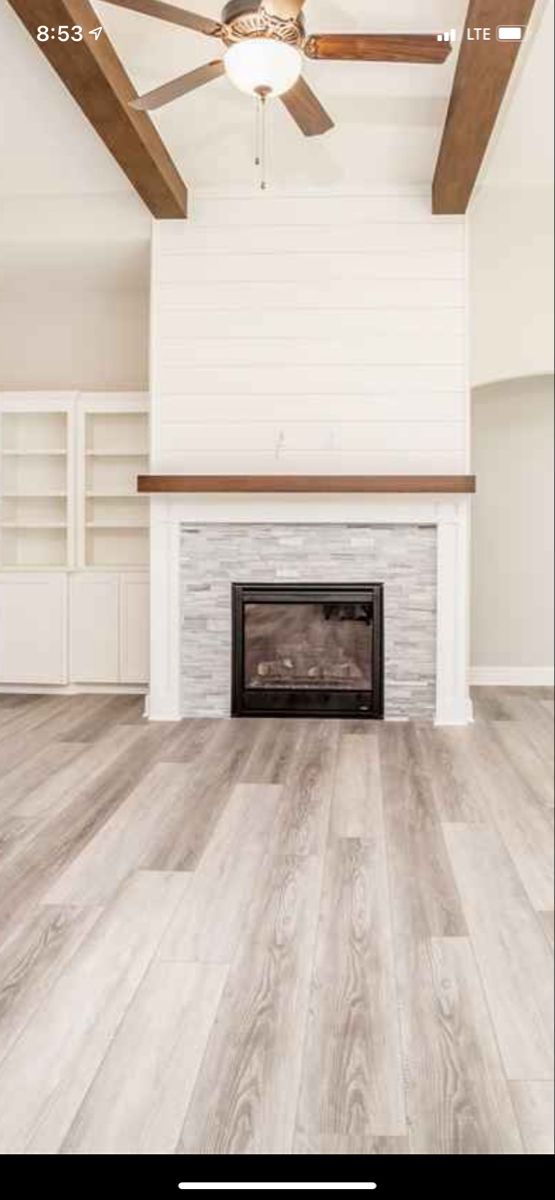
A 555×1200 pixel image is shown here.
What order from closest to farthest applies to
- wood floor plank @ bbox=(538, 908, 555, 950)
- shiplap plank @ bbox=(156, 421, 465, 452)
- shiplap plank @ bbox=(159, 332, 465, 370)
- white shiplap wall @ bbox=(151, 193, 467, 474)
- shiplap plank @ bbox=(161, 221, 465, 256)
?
wood floor plank @ bbox=(538, 908, 555, 950) < shiplap plank @ bbox=(161, 221, 465, 256) < white shiplap wall @ bbox=(151, 193, 467, 474) < shiplap plank @ bbox=(159, 332, 465, 370) < shiplap plank @ bbox=(156, 421, 465, 452)

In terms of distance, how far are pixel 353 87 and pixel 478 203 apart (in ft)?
1.58

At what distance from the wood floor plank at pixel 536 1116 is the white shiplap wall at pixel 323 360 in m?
2.26

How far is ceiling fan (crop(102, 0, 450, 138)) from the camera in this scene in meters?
0.50

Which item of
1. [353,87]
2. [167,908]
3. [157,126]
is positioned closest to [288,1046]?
[167,908]

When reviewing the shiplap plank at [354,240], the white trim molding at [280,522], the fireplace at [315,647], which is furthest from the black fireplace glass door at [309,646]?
the shiplap plank at [354,240]

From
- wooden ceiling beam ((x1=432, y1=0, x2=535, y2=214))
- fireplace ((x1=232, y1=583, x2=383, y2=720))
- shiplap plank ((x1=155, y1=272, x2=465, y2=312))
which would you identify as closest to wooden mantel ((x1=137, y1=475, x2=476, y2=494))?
fireplace ((x1=232, y1=583, x2=383, y2=720))

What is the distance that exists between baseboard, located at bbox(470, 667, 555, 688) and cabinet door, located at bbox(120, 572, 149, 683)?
32 centimetres

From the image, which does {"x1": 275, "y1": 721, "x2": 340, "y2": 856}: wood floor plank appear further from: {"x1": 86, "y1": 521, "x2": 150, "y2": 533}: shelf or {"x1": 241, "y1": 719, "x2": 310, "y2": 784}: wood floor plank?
{"x1": 86, "y1": 521, "x2": 150, "y2": 533}: shelf

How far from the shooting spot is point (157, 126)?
1.64m

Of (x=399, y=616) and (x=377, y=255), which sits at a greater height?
(x=377, y=255)

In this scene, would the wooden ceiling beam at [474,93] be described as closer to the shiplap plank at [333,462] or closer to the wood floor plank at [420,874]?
the wood floor plank at [420,874]

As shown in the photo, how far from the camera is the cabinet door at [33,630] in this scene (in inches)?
22.8

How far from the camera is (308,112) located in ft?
2.45
